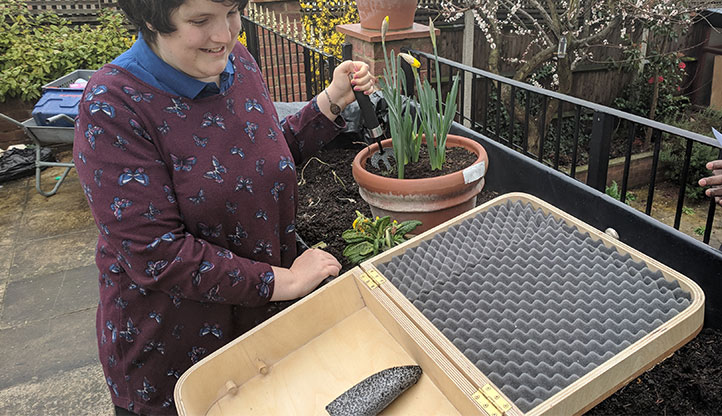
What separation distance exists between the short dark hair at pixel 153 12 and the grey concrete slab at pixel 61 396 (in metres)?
2.19

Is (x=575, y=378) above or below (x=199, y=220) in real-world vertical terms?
below

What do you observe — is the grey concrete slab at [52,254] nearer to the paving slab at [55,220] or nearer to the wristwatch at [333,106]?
the paving slab at [55,220]

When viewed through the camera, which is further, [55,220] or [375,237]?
[55,220]

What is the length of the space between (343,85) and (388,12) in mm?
1681

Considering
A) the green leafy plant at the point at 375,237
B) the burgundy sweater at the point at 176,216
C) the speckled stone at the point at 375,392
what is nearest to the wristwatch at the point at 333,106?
the burgundy sweater at the point at 176,216

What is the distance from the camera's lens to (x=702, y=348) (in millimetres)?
1368

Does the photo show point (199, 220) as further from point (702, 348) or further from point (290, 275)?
point (702, 348)

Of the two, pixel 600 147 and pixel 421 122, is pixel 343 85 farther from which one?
pixel 600 147

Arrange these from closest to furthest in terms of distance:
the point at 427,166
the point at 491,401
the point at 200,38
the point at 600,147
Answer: the point at 491,401
the point at 200,38
the point at 600,147
the point at 427,166

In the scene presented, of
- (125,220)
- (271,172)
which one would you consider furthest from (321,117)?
(125,220)

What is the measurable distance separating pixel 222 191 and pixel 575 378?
76 cm

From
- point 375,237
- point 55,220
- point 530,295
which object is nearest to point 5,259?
point 55,220

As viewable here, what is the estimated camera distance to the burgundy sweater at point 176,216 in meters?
0.97

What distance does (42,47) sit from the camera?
5.76 meters
